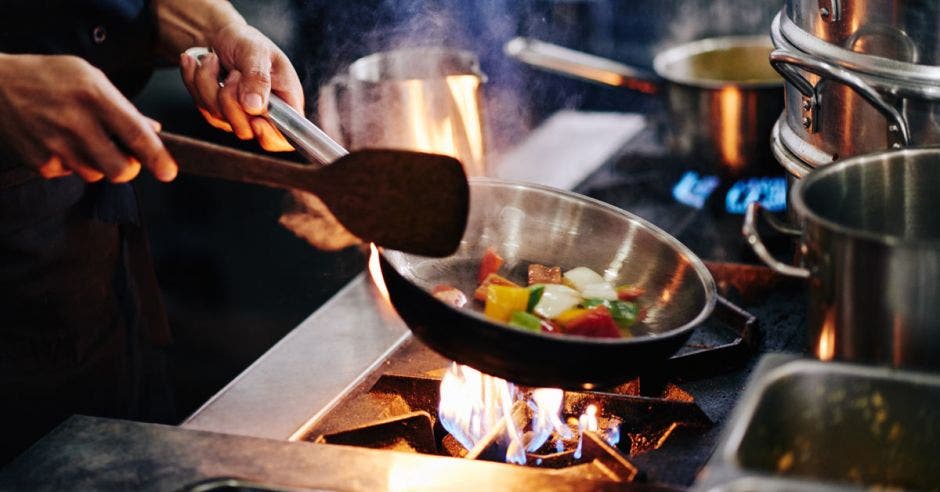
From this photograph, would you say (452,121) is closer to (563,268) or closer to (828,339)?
(563,268)

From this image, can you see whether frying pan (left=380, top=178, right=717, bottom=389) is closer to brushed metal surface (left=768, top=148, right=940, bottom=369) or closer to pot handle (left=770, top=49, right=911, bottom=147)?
brushed metal surface (left=768, top=148, right=940, bottom=369)

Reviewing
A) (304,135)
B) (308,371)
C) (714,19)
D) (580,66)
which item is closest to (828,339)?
(304,135)

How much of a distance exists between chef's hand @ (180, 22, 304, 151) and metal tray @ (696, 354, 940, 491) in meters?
0.79

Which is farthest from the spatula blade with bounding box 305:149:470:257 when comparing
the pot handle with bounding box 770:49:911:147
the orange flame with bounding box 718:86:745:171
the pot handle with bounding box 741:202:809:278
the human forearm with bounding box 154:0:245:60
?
the orange flame with bounding box 718:86:745:171

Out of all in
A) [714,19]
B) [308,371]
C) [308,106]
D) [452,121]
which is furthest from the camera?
[714,19]

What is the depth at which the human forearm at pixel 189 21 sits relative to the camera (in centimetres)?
164

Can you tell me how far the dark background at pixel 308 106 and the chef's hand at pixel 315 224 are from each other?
0.11 feet

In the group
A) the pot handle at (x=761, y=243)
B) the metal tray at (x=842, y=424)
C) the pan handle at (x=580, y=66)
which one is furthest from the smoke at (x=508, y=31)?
the metal tray at (x=842, y=424)

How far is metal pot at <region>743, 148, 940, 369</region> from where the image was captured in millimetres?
908

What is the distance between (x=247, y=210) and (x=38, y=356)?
1499mm

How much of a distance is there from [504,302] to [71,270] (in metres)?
0.84

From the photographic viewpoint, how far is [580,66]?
230cm

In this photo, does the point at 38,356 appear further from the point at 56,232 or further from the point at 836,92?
the point at 836,92

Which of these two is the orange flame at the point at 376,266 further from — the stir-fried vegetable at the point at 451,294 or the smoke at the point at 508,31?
the smoke at the point at 508,31
